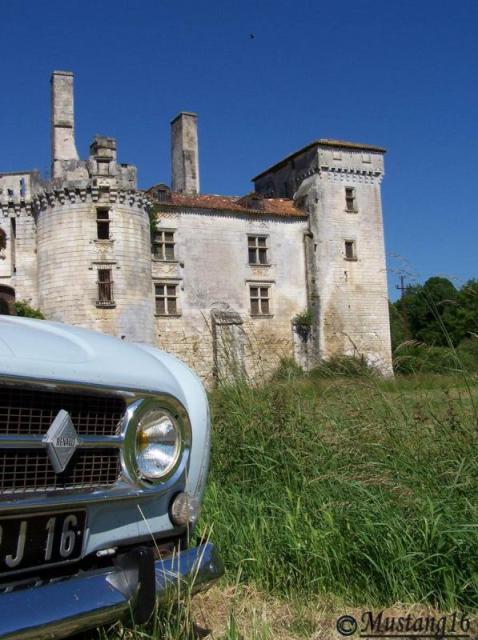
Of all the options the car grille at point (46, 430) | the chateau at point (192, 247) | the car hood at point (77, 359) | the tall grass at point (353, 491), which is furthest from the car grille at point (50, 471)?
the chateau at point (192, 247)

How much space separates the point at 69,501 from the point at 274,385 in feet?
12.0

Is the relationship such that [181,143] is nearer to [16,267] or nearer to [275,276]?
[275,276]

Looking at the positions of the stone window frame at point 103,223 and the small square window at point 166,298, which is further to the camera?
the small square window at point 166,298

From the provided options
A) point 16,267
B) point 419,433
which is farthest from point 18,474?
point 16,267

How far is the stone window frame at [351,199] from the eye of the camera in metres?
36.5

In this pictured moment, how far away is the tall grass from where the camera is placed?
334 centimetres

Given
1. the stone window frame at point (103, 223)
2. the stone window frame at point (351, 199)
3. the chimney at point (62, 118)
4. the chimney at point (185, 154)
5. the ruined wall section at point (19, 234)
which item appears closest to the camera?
the stone window frame at point (103, 223)

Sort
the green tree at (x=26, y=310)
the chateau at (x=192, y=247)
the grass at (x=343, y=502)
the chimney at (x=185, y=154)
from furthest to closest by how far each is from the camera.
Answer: the chimney at (x=185, y=154) → the chateau at (x=192, y=247) → the green tree at (x=26, y=310) → the grass at (x=343, y=502)

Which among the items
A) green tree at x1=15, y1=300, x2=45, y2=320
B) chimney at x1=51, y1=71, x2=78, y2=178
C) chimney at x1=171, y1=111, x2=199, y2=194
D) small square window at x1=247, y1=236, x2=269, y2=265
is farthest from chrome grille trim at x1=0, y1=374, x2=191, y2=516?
chimney at x1=171, y1=111, x2=199, y2=194

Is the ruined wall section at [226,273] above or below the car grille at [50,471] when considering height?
above

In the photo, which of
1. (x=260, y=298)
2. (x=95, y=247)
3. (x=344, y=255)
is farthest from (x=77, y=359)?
(x=344, y=255)

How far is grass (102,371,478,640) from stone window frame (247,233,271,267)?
29491 mm

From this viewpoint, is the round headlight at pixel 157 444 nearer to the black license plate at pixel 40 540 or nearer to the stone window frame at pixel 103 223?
the black license plate at pixel 40 540

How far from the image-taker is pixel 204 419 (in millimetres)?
2746
